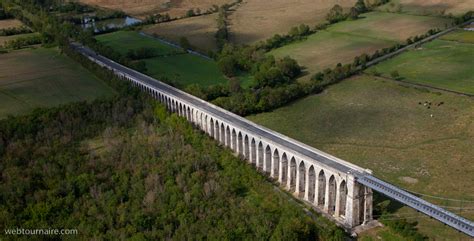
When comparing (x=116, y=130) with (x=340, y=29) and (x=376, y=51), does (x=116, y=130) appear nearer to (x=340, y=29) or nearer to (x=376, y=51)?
(x=376, y=51)

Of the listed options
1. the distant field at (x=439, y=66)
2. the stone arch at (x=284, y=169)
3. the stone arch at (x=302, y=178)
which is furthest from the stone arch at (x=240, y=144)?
the distant field at (x=439, y=66)

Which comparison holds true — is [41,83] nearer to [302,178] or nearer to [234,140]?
[234,140]

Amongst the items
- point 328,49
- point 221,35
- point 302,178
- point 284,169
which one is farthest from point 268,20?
point 302,178

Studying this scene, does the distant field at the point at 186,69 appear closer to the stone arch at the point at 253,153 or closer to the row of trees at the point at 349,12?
the stone arch at the point at 253,153

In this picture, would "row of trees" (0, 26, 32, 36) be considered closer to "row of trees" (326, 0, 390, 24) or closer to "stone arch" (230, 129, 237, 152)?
"row of trees" (326, 0, 390, 24)

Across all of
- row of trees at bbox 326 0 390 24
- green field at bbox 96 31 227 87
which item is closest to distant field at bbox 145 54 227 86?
green field at bbox 96 31 227 87

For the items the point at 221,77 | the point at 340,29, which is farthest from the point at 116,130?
the point at 340,29
